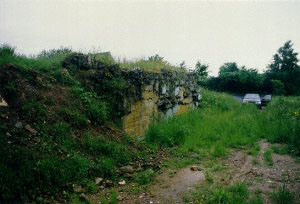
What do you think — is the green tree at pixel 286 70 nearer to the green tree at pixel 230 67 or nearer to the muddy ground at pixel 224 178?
the green tree at pixel 230 67

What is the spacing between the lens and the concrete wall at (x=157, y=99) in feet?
22.6

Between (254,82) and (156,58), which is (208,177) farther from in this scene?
(254,82)

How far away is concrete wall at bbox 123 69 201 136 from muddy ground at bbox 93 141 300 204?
6.72ft

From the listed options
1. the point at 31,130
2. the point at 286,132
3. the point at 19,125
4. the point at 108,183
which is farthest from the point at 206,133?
the point at 19,125

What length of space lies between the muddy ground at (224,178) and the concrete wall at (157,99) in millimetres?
2048

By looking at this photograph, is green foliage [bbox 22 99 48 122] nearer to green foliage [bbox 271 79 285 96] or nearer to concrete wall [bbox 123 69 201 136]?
concrete wall [bbox 123 69 201 136]

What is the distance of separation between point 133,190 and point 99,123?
2038 millimetres

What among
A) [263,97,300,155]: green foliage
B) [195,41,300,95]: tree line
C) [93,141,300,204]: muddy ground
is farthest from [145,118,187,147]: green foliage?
[195,41,300,95]: tree line

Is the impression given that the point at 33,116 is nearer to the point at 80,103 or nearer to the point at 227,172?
the point at 80,103

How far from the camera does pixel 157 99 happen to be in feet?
26.8

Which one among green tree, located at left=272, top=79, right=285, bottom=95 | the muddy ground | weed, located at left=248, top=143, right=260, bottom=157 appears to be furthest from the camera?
green tree, located at left=272, top=79, right=285, bottom=95

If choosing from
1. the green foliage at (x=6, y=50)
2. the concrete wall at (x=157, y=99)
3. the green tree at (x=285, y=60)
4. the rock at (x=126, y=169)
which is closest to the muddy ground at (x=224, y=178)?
the rock at (x=126, y=169)

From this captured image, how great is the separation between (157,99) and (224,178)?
3856 millimetres

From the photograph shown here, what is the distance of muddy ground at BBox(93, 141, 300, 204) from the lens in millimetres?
4094
